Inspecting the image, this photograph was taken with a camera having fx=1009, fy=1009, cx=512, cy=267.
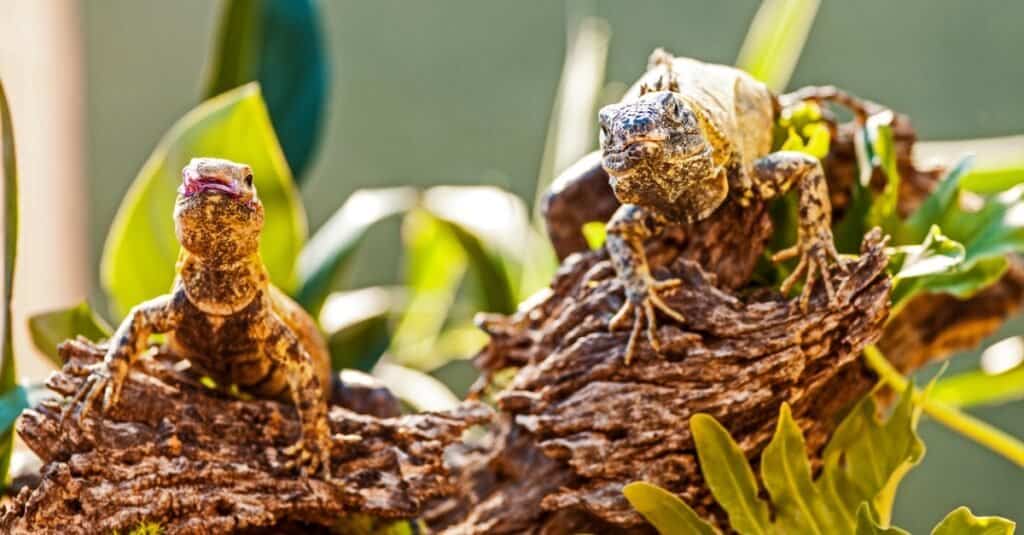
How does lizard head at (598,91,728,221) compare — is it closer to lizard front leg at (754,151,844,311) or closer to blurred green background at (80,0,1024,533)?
lizard front leg at (754,151,844,311)

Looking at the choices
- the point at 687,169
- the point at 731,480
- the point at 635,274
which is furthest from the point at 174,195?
the point at 731,480

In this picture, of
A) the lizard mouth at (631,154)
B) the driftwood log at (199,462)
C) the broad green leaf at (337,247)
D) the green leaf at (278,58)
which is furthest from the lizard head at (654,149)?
the green leaf at (278,58)

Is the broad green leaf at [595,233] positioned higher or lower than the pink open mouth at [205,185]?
lower

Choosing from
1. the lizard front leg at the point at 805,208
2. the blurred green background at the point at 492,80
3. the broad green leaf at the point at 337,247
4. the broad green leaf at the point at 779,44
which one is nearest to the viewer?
the lizard front leg at the point at 805,208

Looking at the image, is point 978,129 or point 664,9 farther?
point 664,9

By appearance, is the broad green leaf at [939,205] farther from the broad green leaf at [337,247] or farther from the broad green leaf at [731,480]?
the broad green leaf at [337,247]

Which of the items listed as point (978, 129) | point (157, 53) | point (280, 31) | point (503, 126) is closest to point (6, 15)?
point (157, 53)

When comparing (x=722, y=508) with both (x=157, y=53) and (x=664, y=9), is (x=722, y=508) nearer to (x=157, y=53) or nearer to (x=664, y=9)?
(x=664, y=9)
